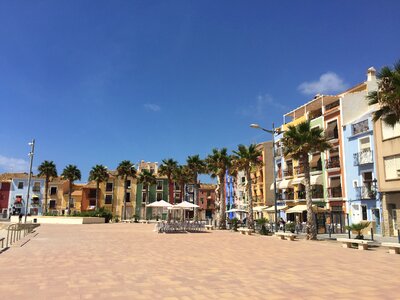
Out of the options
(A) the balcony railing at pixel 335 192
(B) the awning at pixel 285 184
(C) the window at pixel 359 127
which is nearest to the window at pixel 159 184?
(B) the awning at pixel 285 184

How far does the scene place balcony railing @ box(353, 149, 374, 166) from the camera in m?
33.5

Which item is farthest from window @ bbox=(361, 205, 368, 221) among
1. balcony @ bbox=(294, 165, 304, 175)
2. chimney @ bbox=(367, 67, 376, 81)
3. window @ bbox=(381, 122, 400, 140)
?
chimney @ bbox=(367, 67, 376, 81)

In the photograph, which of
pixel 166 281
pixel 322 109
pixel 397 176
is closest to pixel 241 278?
pixel 166 281

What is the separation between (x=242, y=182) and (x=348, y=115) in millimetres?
33521

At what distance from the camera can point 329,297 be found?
8.00 meters

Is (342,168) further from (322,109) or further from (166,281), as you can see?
(166,281)

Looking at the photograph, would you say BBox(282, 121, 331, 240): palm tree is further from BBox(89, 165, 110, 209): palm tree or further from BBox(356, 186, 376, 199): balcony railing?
BBox(89, 165, 110, 209): palm tree

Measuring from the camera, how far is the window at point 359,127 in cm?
3447

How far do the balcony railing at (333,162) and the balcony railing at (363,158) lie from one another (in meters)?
3.19

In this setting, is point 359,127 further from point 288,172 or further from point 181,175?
point 181,175

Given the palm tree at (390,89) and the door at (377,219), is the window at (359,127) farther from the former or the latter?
the palm tree at (390,89)

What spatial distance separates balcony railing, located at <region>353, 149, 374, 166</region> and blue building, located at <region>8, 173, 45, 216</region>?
238ft

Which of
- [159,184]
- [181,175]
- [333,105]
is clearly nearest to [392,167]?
[333,105]

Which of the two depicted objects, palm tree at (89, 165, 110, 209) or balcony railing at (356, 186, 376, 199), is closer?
balcony railing at (356, 186, 376, 199)
